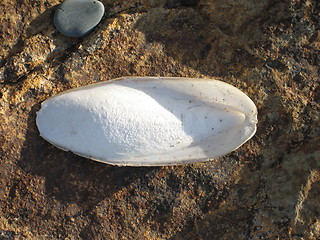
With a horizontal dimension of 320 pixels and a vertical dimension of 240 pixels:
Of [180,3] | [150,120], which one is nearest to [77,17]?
[180,3]

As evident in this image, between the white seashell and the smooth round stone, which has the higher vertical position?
the smooth round stone

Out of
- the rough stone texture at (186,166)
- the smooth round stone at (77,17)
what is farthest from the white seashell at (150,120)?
the smooth round stone at (77,17)

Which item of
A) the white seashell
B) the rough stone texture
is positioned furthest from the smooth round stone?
the white seashell

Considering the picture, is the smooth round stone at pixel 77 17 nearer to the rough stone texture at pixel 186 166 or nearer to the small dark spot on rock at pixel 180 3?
the rough stone texture at pixel 186 166

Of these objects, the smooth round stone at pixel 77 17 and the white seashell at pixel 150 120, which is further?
the smooth round stone at pixel 77 17

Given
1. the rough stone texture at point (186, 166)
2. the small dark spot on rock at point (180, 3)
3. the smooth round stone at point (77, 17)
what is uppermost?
the small dark spot on rock at point (180, 3)

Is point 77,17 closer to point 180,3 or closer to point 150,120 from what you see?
point 180,3

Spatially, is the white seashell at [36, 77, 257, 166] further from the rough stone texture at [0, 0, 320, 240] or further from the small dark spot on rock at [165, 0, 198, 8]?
the small dark spot on rock at [165, 0, 198, 8]
